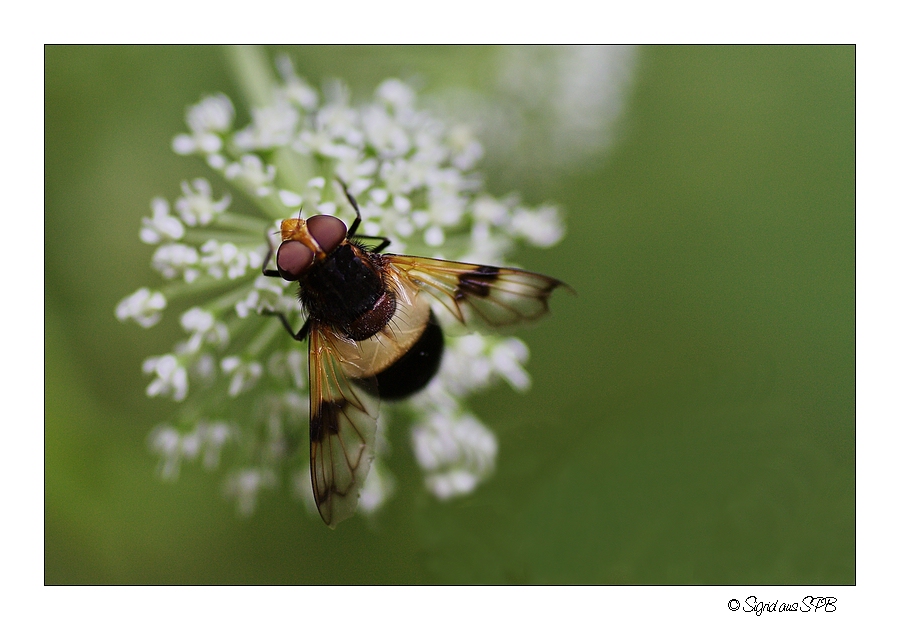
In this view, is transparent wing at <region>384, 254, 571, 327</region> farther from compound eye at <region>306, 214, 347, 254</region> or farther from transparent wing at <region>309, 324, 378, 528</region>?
transparent wing at <region>309, 324, 378, 528</region>

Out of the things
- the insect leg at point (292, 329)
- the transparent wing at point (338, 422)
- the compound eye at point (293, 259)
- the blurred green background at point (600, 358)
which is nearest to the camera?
the transparent wing at point (338, 422)

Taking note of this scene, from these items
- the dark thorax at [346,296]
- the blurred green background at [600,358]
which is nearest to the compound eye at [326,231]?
the dark thorax at [346,296]

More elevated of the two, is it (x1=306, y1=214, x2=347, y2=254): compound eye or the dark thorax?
(x1=306, y1=214, x2=347, y2=254): compound eye

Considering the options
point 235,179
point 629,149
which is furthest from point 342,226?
point 629,149

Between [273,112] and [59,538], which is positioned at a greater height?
[273,112]

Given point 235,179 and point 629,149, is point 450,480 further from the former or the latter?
point 629,149

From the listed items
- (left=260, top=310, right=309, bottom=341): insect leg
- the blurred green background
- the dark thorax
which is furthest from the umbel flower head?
the blurred green background

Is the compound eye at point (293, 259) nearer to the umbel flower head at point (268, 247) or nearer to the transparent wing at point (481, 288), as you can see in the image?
the umbel flower head at point (268, 247)
